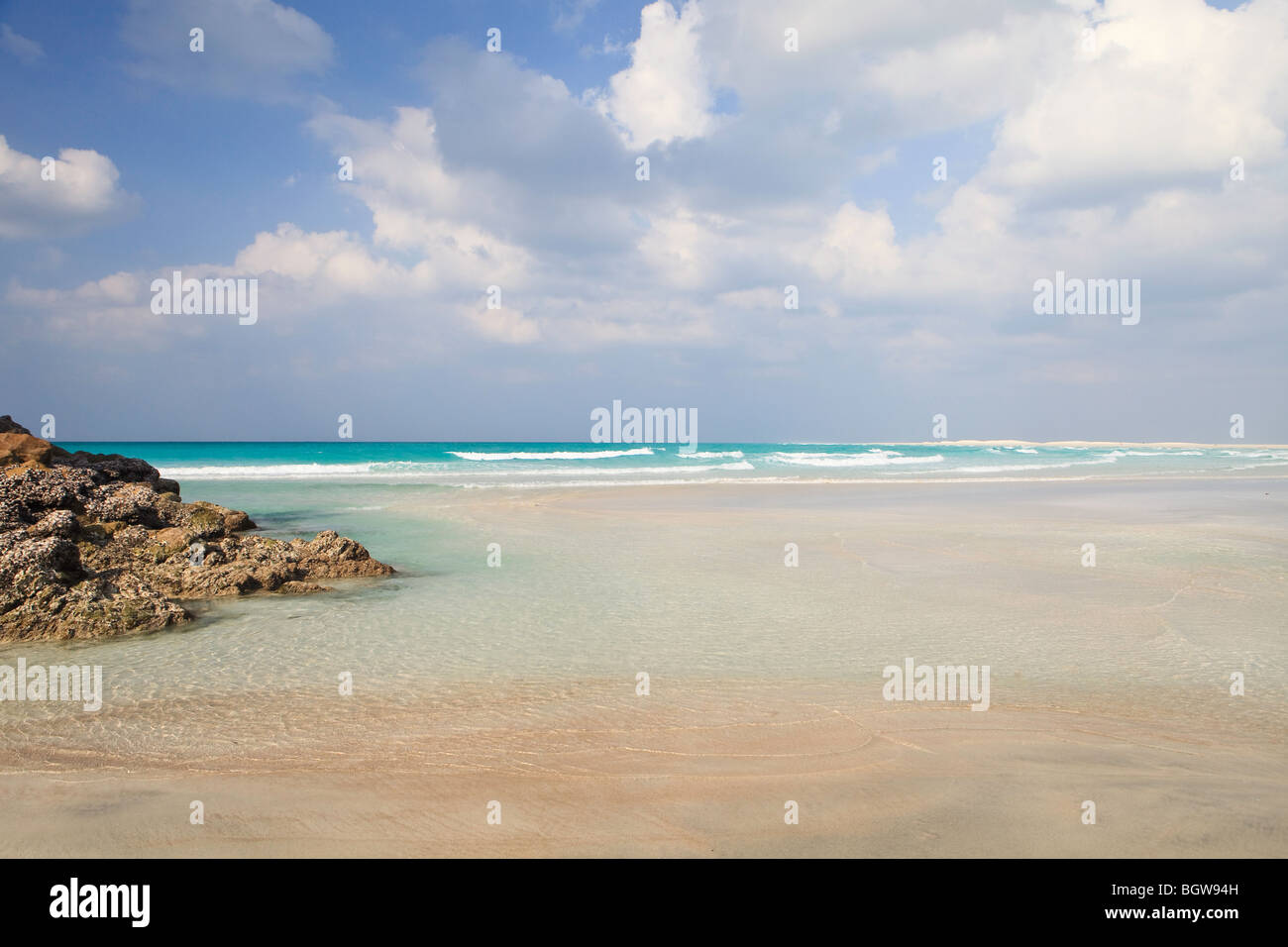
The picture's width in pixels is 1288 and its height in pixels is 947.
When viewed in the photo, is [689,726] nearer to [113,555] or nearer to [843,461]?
[113,555]

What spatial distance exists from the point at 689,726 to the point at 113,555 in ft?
30.9

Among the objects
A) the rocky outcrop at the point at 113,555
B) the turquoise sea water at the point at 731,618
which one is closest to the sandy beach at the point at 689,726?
the turquoise sea water at the point at 731,618

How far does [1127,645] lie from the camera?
6527 mm

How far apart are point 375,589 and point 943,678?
7103 mm

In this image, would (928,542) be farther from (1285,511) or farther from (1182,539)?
(1285,511)

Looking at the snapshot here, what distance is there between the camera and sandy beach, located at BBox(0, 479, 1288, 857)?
3408 mm

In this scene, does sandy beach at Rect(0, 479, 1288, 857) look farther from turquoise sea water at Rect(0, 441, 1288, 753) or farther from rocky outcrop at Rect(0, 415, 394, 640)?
rocky outcrop at Rect(0, 415, 394, 640)

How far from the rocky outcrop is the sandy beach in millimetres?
617

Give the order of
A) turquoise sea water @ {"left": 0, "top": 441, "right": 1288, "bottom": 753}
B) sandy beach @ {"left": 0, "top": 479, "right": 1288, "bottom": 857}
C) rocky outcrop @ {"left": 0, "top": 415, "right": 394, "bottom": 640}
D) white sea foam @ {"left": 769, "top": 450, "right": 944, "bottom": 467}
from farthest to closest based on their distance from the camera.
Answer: white sea foam @ {"left": 769, "top": 450, "right": 944, "bottom": 467} → rocky outcrop @ {"left": 0, "top": 415, "right": 394, "bottom": 640} → turquoise sea water @ {"left": 0, "top": 441, "right": 1288, "bottom": 753} → sandy beach @ {"left": 0, "top": 479, "right": 1288, "bottom": 857}

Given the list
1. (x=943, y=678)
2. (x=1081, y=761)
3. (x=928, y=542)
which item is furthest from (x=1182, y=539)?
(x=1081, y=761)

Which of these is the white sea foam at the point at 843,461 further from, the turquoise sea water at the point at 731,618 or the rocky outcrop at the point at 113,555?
the rocky outcrop at the point at 113,555

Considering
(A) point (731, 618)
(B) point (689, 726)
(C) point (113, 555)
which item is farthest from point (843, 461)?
(B) point (689, 726)

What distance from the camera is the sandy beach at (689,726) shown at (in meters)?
3.41

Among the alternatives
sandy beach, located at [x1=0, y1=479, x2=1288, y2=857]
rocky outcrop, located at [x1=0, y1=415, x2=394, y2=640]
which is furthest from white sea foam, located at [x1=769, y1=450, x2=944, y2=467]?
rocky outcrop, located at [x1=0, y1=415, x2=394, y2=640]
